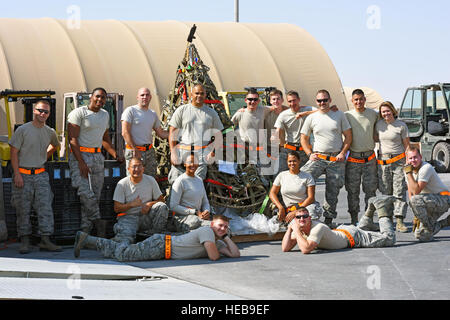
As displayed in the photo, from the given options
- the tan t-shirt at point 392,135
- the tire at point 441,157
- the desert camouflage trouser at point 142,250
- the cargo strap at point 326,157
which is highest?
the tan t-shirt at point 392,135

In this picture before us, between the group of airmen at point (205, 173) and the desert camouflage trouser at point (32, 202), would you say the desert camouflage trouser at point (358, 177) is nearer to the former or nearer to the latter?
the group of airmen at point (205, 173)

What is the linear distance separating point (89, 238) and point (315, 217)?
3.15 meters

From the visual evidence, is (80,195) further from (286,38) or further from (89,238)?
(286,38)

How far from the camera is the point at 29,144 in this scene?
10227 mm

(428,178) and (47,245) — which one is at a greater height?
(428,178)

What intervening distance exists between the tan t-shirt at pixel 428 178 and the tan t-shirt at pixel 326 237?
1.60 m

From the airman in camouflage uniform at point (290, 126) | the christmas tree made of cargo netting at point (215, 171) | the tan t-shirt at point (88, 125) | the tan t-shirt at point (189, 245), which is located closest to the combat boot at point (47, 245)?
the tan t-shirt at point (88, 125)

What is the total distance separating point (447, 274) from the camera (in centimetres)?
823

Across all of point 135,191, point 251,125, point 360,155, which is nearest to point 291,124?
point 251,125

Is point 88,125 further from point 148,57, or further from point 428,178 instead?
point 148,57

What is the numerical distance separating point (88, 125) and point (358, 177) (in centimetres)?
420

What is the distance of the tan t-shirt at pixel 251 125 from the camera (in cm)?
1191
